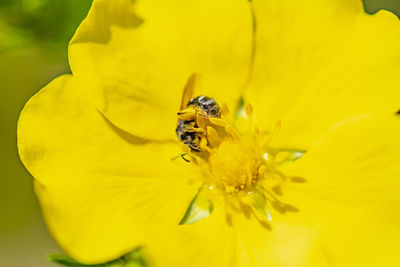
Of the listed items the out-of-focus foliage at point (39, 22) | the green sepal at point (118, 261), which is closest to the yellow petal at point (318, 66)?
the green sepal at point (118, 261)

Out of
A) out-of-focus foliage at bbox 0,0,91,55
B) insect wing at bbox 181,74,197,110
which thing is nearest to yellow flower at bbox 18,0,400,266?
insect wing at bbox 181,74,197,110

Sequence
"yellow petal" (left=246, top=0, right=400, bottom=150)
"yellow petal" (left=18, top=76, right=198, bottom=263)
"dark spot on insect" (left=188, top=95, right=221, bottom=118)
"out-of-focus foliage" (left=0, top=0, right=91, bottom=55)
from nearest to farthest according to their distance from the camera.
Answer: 1. "yellow petal" (left=18, top=76, right=198, bottom=263)
2. "yellow petal" (left=246, top=0, right=400, bottom=150)
3. "dark spot on insect" (left=188, top=95, right=221, bottom=118)
4. "out-of-focus foliage" (left=0, top=0, right=91, bottom=55)

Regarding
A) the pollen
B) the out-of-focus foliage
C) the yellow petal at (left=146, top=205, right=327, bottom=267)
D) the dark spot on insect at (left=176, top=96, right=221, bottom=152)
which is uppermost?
the out-of-focus foliage

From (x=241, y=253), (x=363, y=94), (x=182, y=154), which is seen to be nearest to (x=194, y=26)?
(x=182, y=154)

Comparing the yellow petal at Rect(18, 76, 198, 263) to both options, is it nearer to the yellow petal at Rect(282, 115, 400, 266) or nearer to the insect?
the insect

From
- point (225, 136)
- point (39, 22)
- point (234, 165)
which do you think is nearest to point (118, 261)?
point (234, 165)

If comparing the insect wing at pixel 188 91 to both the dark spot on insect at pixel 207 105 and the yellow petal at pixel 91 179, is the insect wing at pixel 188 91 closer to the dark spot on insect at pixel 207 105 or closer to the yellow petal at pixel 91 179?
the dark spot on insect at pixel 207 105
